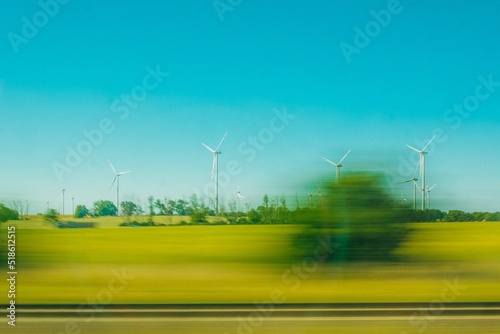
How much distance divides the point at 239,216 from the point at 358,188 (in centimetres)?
3366

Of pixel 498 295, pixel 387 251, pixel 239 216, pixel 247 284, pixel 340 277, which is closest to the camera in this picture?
pixel 498 295

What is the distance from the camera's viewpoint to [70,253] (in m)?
28.9

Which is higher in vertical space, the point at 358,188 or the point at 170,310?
the point at 358,188

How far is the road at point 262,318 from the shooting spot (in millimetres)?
10172

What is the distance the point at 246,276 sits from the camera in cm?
2006

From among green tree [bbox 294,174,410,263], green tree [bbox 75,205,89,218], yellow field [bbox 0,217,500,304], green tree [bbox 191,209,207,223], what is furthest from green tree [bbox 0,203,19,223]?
green tree [bbox 191,209,207,223]

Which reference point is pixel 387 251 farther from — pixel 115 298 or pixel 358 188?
pixel 115 298

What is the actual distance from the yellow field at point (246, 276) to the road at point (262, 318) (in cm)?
248

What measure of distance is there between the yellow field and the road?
2.48 metres

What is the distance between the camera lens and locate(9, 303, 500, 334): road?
1017 cm

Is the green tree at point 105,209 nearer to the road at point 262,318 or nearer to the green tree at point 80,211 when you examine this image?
the green tree at point 80,211

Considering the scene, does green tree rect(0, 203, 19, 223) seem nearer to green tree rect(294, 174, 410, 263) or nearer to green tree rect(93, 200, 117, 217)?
green tree rect(294, 174, 410, 263)

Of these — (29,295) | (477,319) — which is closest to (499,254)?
(477,319)

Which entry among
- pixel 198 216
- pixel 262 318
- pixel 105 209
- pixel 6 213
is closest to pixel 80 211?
pixel 105 209
